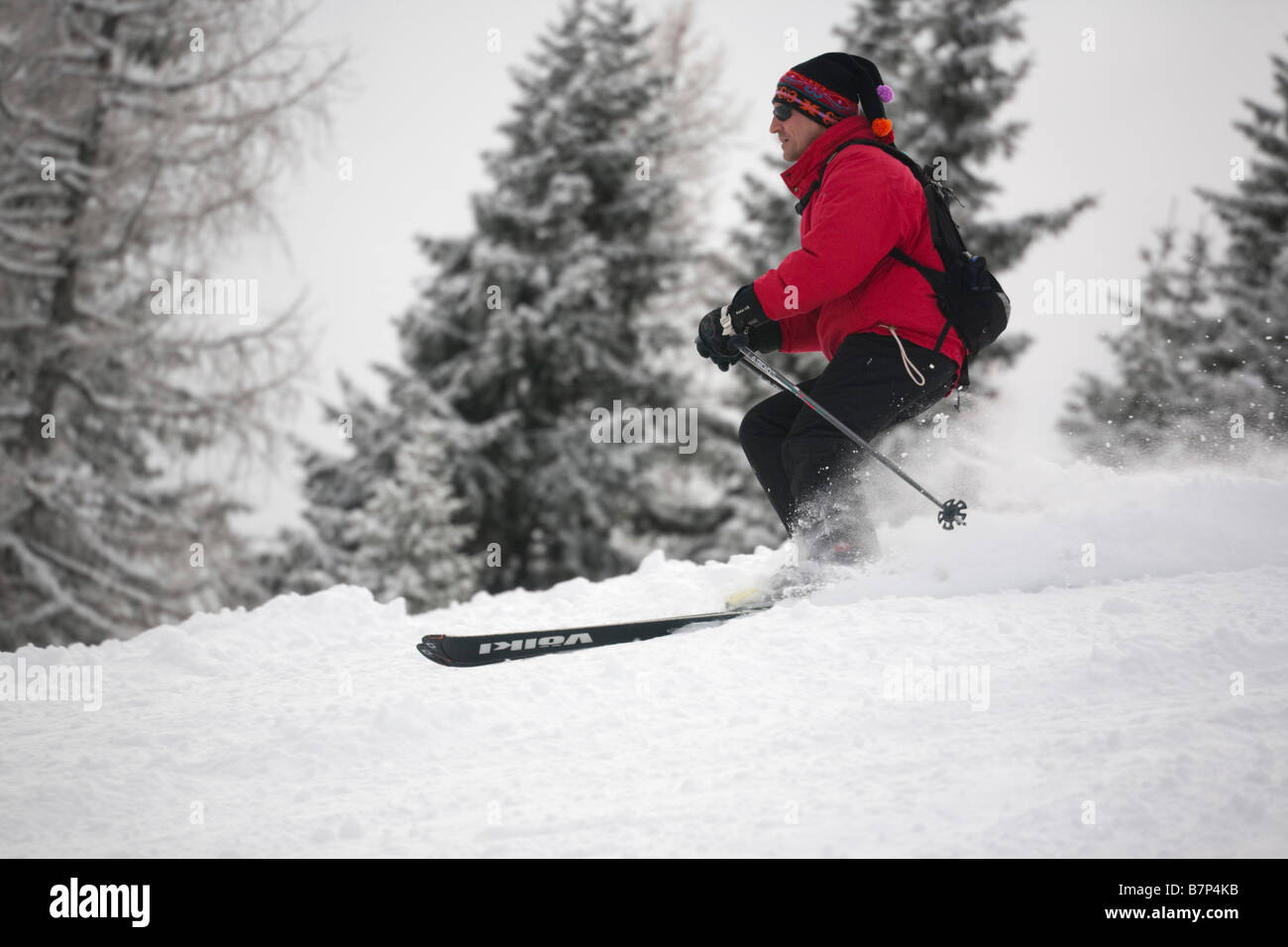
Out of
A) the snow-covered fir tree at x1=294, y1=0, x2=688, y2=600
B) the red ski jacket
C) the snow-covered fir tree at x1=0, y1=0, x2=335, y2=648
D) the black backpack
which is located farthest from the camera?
the snow-covered fir tree at x1=294, y1=0, x2=688, y2=600

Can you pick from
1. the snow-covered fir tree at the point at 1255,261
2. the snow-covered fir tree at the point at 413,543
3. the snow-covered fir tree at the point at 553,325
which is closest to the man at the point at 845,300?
the snow-covered fir tree at the point at 413,543

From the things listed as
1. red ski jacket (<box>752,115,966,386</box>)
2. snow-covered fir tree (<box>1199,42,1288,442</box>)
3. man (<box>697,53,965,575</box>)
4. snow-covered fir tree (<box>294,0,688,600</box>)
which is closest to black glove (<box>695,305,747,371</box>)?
man (<box>697,53,965,575</box>)

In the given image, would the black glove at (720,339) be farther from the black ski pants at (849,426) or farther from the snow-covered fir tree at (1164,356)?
the snow-covered fir tree at (1164,356)

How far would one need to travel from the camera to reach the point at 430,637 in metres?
4.00

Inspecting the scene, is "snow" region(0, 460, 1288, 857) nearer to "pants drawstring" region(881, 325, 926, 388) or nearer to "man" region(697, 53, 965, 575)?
"man" region(697, 53, 965, 575)

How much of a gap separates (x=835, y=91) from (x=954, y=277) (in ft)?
3.12

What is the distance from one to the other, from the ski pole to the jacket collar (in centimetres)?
75

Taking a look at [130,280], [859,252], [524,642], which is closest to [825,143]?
[859,252]

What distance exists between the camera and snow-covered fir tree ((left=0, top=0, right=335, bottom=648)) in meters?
13.4

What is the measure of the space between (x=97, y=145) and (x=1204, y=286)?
73.8ft

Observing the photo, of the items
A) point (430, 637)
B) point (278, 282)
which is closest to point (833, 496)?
point (430, 637)
